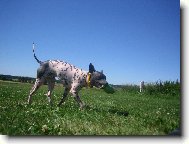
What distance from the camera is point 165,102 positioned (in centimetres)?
388

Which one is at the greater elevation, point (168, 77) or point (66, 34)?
point (66, 34)

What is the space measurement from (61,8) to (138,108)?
5.70 feet

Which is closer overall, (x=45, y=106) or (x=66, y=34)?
(x=66, y=34)

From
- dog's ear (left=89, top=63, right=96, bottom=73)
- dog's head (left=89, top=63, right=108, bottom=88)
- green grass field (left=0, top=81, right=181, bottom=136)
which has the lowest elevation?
green grass field (left=0, top=81, right=181, bottom=136)

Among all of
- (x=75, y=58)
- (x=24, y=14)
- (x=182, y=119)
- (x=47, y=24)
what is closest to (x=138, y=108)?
(x=182, y=119)

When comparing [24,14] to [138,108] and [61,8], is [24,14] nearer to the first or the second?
[61,8]

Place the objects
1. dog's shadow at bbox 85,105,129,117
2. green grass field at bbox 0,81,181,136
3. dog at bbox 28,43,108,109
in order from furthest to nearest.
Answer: dog's shadow at bbox 85,105,129,117 < dog at bbox 28,43,108,109 < green grass field at bbox 0,81,181,136

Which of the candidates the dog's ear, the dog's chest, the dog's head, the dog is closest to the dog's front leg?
the dog

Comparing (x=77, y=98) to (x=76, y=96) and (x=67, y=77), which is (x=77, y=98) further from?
(x=67, y=77)

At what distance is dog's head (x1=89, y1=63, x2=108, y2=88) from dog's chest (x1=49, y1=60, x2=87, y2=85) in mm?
133

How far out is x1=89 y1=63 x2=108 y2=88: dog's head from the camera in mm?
3723

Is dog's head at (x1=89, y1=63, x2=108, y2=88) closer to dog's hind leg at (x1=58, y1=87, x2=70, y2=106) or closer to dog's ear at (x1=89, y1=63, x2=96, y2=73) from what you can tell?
dog's ear at (x1=89, y1=63, x2=96, y2=73)

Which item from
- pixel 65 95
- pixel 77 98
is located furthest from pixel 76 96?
pixel 65 95

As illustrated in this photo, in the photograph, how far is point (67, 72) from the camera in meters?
4.09
